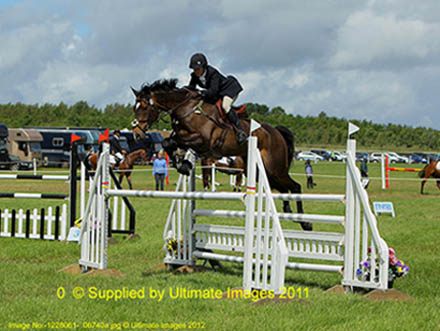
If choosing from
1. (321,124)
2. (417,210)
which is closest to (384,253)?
(417,210)

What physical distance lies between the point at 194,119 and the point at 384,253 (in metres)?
3.37

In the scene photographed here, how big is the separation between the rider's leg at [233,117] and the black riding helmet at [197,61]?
581mm

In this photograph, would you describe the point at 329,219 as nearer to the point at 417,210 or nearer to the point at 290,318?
the point at 290,318

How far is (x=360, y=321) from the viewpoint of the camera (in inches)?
182

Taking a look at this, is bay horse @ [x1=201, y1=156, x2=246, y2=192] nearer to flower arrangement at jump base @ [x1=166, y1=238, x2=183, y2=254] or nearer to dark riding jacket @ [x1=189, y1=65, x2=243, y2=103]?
dark riding jacket @ [x1=189, y1=65, x2=243, y2=103]

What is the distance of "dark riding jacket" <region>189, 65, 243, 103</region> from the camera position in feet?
25.8

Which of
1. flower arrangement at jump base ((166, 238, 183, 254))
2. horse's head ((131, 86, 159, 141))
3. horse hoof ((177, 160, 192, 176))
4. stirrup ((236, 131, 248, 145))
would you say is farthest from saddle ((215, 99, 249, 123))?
flower arrangement at jump base ((166, 238, 183, 254))

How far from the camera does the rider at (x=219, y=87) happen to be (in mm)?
7871

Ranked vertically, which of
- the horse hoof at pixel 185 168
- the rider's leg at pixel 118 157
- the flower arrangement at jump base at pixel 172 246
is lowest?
the flower arrangement at jump base at pixel 172 246

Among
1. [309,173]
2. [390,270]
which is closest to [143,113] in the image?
[390,270]

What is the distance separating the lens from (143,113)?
24.7 ft

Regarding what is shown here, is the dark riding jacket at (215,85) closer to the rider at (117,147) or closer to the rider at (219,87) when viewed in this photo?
the rider at (219,87)

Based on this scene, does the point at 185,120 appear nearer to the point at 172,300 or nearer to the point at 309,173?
the point at 172,300

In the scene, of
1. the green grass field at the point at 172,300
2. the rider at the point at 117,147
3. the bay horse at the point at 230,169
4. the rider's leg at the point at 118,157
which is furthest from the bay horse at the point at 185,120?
the rider's leg at the point at 118,157
